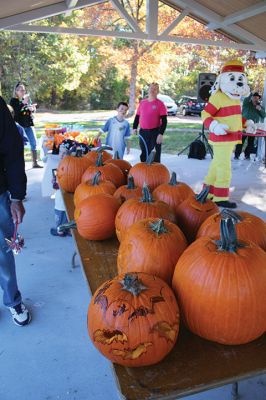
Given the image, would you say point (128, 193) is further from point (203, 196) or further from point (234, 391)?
point (234, 391)

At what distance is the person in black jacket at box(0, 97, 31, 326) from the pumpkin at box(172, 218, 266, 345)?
4.48 ft

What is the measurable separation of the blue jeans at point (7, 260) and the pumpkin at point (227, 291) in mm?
1458

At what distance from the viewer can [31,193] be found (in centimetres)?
556

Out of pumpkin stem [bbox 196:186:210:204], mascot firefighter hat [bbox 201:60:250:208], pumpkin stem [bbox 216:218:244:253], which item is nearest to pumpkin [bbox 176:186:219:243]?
pumpkin stem [bbox 196:186:210:204]

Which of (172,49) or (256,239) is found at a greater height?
(172,49)

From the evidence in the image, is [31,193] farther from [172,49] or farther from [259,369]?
[172,49]

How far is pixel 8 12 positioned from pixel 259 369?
6754 mm

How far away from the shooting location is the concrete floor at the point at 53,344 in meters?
1.91

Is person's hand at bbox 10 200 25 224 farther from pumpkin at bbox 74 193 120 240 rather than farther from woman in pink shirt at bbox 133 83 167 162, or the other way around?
woman in pink shirt at bbox 133 83 167 162

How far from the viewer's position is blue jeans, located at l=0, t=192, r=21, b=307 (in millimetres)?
2174

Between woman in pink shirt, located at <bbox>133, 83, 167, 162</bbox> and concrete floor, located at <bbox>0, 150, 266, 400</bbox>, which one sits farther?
woman in pink shirt, located at <bbox>133, 83, 167, 162</bbox>

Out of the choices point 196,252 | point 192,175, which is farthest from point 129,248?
point 192,175

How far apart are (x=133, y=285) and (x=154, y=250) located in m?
0.22

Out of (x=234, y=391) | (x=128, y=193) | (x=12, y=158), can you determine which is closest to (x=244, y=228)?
(x=128, y=193)
